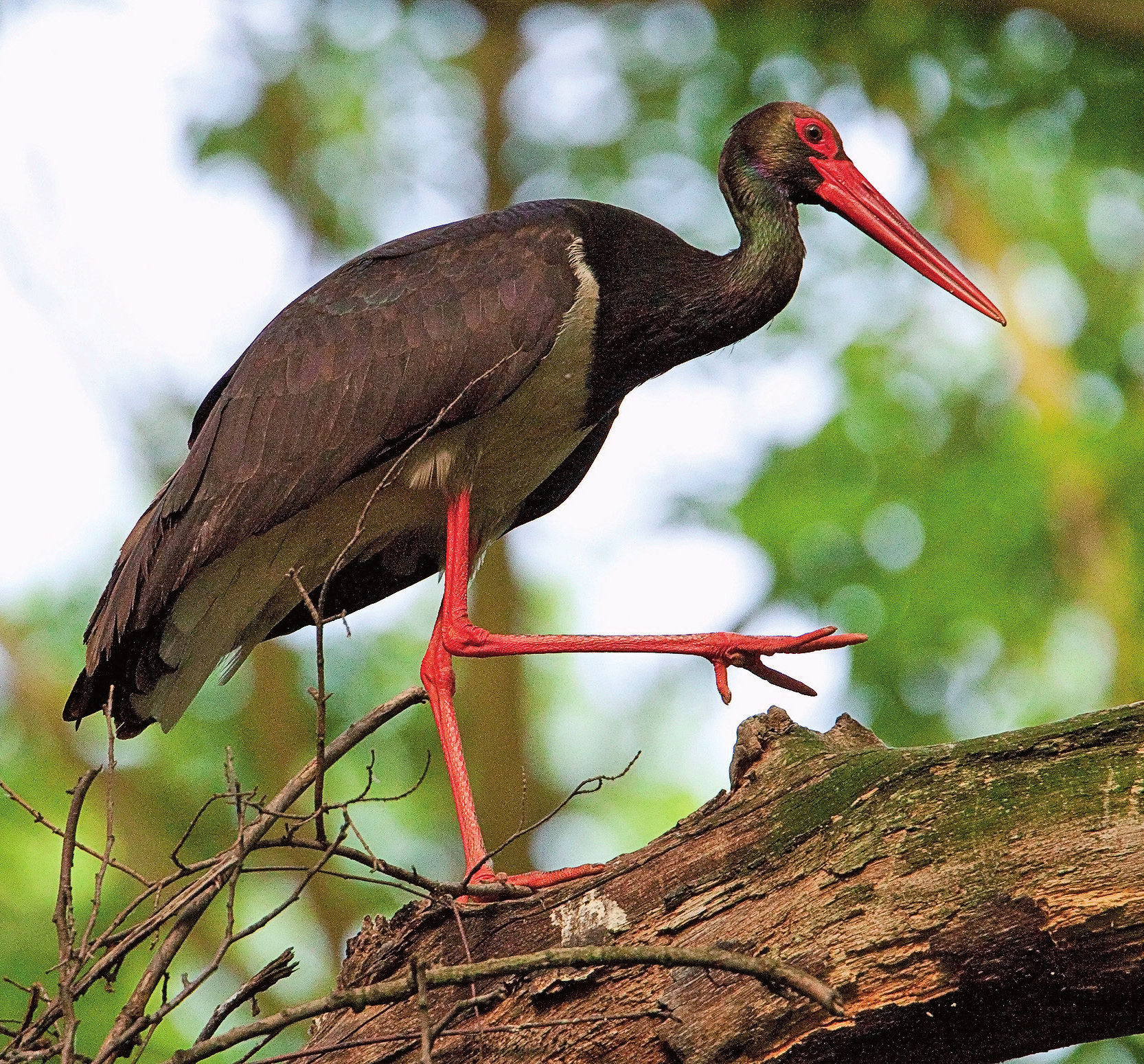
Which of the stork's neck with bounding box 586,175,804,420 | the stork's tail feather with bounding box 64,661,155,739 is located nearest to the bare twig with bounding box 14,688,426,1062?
the stork's tail feather with bounding box 64,661,155,739

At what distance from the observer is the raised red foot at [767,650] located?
3.89 m

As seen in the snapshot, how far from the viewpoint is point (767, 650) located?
3.99 metres

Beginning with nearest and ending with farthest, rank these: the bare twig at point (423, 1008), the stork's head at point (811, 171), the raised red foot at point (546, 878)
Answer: the bare twig at point (423, 1008) < the raised red foot at point (546, 878) < the stork's head at point (811, 171)

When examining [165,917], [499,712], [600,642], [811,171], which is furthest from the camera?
[499,712]

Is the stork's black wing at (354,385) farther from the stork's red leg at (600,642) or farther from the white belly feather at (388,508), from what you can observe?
the stork's red leg at (600,642)

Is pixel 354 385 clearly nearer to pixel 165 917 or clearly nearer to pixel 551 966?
pixel 165 917

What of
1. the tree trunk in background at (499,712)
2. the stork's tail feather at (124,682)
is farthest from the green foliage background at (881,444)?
the stork's tail feather at (124,682)

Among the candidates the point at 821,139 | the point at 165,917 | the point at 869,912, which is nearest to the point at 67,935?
the point at 165,917

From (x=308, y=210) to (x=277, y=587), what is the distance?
14.9 feet

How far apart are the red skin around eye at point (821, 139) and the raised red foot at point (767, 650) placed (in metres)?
1.96

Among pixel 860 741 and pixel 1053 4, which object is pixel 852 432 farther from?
pixel 860 741

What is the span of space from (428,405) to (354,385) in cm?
28

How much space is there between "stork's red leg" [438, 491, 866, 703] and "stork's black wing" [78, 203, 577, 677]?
16.8 inches

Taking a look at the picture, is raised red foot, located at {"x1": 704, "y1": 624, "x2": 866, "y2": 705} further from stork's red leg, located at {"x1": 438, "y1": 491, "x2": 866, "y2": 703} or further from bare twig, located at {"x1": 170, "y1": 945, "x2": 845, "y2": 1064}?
bare twig, located at {"x1": 170, "y1": 945, "x2": 845, "y2": 1064}
